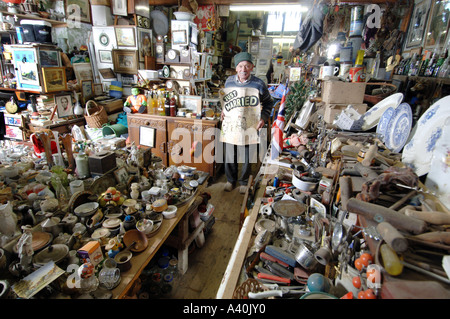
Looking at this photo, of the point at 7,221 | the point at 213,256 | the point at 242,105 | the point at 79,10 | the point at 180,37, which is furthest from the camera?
the point at 79,10

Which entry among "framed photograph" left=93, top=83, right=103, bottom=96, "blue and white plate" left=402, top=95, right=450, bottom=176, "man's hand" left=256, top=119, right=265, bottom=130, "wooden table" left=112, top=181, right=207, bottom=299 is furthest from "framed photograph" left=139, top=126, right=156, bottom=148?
"blue and white plate" left=402, top=95, right=450, bottom=176

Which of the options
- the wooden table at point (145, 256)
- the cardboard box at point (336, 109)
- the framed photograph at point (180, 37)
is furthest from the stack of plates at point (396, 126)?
the framed photograph at point (180, 37)

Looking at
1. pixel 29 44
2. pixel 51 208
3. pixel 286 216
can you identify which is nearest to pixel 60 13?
pixel 29 44

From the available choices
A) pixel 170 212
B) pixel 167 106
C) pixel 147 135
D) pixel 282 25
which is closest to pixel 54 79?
pixel 147 135

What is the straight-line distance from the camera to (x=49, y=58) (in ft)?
12.6

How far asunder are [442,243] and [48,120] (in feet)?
16.4

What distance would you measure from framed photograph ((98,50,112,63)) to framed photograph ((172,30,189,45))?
159 centimetres

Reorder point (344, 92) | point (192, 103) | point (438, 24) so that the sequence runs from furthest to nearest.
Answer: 1. point (192, 103)
2. point (438, 24)
3. point (344, 92)

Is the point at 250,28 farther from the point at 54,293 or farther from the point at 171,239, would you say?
the point at 54,293

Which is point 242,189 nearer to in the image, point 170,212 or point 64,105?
point 170,212

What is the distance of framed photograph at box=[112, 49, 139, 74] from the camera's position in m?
4.82

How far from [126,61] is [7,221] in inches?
172

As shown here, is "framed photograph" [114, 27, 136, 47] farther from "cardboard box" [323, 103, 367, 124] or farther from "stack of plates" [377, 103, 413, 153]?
"stack of plates" [377, 103, 413, 153]
